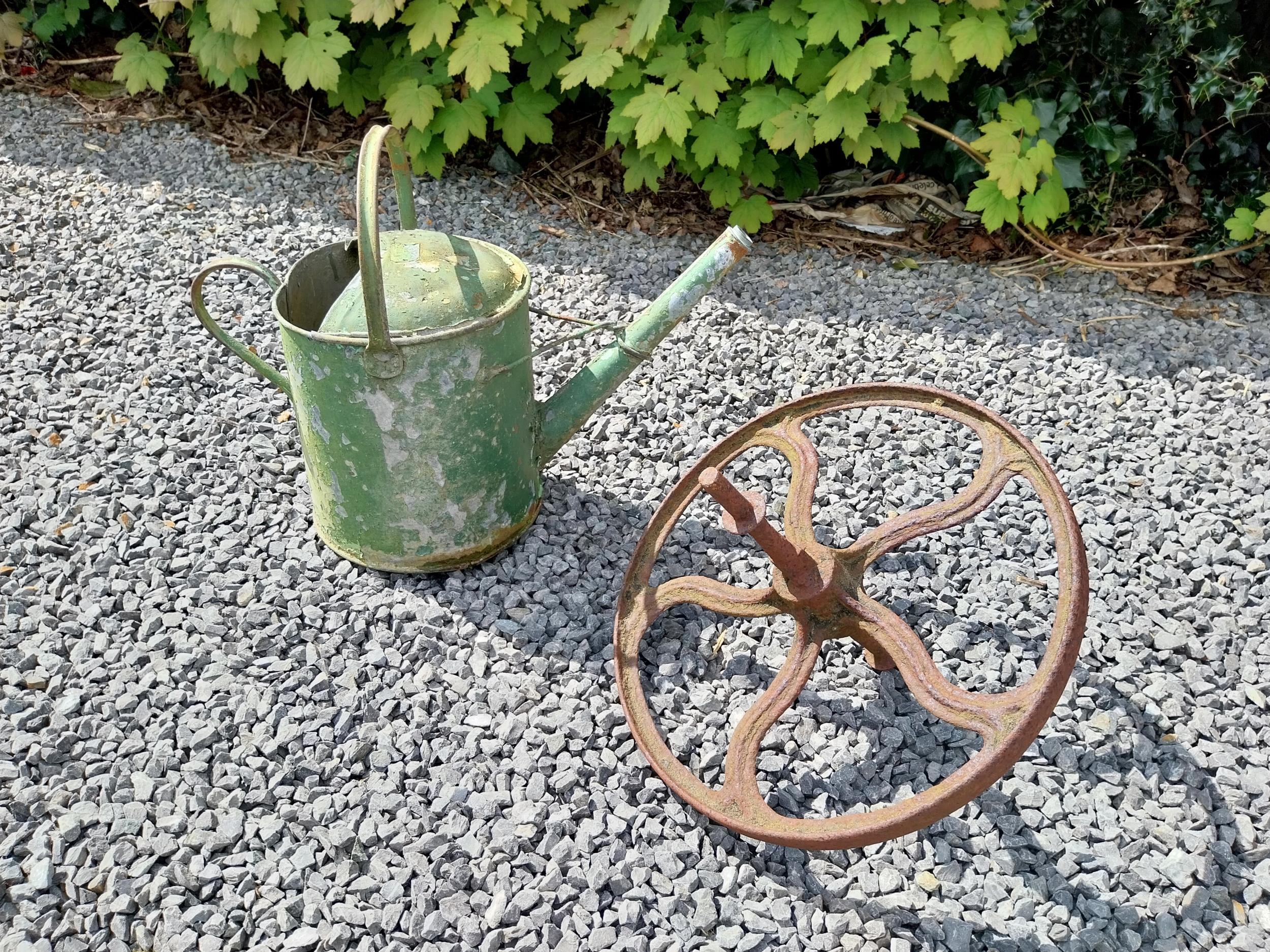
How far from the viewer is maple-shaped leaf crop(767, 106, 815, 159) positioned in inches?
130

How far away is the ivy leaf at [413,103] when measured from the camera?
366 cm

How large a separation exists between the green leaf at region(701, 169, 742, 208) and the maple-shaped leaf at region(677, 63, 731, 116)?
278 mm

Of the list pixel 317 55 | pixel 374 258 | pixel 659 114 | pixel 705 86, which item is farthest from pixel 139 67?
pixel 374 258

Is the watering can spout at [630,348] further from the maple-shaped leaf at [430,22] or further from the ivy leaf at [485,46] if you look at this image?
the maple-shaped leaf at [430,22]

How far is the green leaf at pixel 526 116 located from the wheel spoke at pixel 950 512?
2516 millimetres

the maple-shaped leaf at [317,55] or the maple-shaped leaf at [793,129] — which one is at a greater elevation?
the maple-shaped leaf at [317,55]

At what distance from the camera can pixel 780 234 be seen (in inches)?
149

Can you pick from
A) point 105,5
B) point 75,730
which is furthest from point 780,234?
point 105,5

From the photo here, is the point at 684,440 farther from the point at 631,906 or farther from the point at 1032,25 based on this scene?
the point at 1032,25

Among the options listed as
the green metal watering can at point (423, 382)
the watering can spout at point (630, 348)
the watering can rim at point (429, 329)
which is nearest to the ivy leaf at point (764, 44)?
the watering can spout at point (630, 348)

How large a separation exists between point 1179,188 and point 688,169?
1.89 meters

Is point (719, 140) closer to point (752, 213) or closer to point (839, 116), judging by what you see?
point (752, 213)

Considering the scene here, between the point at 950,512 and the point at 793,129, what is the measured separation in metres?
2.03

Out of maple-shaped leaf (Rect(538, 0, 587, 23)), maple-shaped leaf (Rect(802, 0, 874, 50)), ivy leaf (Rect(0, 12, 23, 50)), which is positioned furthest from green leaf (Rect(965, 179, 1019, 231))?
ivy leaf (Rect(0, 12, 23, 50))
